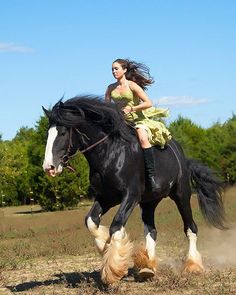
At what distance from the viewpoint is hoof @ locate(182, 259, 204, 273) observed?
28.4 feet

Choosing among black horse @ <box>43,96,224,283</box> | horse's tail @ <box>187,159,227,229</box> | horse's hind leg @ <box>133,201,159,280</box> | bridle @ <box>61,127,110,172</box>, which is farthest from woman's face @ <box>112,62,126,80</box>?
horse's tail @ <box>187,159,227,229</box>

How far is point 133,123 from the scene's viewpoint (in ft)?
27.7

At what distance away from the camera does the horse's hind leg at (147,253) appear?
7961 mm

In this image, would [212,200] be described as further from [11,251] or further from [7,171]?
[7,171]

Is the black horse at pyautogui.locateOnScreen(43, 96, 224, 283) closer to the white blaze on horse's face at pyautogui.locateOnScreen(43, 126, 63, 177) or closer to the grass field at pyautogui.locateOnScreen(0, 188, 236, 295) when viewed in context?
the white blaze on horse's face at pyautogui.locateOnScreen(43, 126, 63, 177)

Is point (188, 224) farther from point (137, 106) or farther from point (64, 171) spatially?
point (64, 171)

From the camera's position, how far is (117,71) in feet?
27.4

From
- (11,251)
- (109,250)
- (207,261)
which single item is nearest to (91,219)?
(109,250)

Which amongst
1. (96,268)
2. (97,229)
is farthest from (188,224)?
(97,229)

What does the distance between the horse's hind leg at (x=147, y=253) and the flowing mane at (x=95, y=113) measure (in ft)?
5.43

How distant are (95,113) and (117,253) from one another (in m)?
1.88

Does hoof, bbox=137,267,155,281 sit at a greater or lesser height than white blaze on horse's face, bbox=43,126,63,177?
lesser

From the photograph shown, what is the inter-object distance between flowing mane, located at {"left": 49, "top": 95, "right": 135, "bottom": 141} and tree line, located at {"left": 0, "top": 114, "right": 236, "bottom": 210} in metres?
23.7

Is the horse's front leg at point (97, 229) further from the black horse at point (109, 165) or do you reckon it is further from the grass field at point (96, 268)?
the grass field at point (96, 268)
